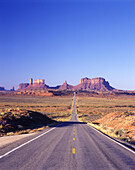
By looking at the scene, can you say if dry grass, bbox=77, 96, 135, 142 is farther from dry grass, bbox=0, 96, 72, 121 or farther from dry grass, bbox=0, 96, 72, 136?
dry grass, bbox=0, 96, 72, 136

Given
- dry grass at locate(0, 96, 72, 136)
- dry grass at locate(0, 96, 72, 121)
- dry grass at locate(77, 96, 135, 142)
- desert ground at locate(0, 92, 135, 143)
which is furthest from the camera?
dry grass at locate(0, 96, 72, 121)

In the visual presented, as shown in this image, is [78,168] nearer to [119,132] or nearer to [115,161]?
[115,161]

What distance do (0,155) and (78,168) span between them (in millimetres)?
3816

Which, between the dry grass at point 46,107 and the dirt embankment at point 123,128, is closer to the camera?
the dirt embankment at point 123,128

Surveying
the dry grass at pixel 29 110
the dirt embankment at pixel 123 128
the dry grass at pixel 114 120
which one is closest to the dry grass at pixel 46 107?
the dry grass at pixel 29 110

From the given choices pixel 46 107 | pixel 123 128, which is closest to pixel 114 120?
pixel 123 128

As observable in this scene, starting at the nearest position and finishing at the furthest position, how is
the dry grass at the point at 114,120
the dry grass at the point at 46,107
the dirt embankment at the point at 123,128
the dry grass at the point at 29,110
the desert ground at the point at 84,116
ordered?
1. the dirt embankment at the point at 123,128
2. the dry grass at the point at 114,120
3. the desert ground at the point at 84,116
4. the dry grass at the point at 29,110
5. the dry grass at the point at 46,107

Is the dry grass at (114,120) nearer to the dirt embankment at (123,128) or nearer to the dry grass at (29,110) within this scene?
the dirt embankment at (123,128)

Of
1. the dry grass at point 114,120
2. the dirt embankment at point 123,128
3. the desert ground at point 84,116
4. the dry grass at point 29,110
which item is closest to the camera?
the dirt embankment at point 123,128

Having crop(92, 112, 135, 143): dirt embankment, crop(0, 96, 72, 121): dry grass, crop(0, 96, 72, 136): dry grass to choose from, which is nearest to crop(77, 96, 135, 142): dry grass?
crop(92, 112, 135, 143): dirt embankment

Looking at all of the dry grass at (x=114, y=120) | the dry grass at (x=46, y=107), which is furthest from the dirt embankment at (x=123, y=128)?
the dry grass at (x=46, y=107)

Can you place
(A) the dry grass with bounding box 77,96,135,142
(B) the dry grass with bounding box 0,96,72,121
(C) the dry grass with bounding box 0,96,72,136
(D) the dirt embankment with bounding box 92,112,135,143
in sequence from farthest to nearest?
(B) the dry grass with bounding box 0,96,72,121 < (C) the dry grass with bounding box 0,96,72,136 < (A) the dry grass with bounding box 77,96,135,142 < (D) the dirt embankment with bounding box 92,112,135,143

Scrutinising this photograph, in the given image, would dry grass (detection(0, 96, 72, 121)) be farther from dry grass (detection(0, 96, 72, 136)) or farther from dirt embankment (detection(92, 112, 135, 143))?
dirt embankment (detection(92, 112, 135, 143))

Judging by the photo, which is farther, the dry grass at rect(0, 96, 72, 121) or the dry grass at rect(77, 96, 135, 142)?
the dry grass at rect(0, 96, 72, 121)
